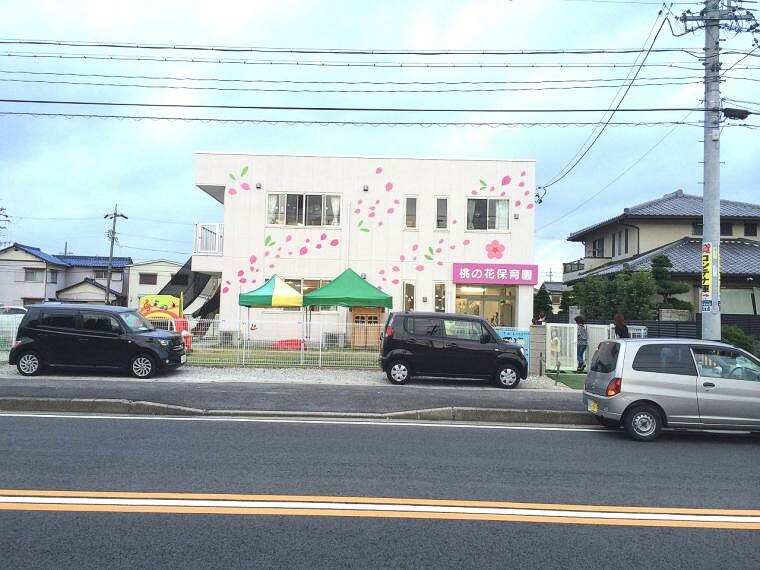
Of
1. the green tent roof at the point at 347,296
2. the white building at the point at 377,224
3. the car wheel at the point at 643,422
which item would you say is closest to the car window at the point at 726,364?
the car wheel at the point at 643,422

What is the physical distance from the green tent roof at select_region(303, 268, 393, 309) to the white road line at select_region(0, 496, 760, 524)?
12.6 m

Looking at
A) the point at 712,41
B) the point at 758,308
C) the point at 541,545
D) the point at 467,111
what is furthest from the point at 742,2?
the point at 758,308

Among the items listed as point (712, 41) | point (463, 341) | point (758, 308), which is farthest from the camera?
point (758, 308)

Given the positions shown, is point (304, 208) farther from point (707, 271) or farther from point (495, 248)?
point (707, 271)

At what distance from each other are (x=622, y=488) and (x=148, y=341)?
11233 mm

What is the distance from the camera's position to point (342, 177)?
24.6 metres

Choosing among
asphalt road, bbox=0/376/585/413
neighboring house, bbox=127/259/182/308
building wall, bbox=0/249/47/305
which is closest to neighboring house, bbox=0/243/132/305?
building wall, bbox=0/249/47/305

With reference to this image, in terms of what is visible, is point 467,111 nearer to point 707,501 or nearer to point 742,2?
point 742,2

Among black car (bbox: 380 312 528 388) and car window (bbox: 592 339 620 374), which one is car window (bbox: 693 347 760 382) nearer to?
car window (bbox: 592 339 620 374)

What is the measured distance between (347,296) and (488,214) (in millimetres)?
9101

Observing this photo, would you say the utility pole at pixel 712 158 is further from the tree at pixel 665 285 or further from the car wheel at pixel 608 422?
the tree at pixel 665 285

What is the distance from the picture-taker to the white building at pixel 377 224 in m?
24.3

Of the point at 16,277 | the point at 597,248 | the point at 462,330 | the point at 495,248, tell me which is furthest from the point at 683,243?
the point at 16,277

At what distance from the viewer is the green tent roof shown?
58.6 feet
